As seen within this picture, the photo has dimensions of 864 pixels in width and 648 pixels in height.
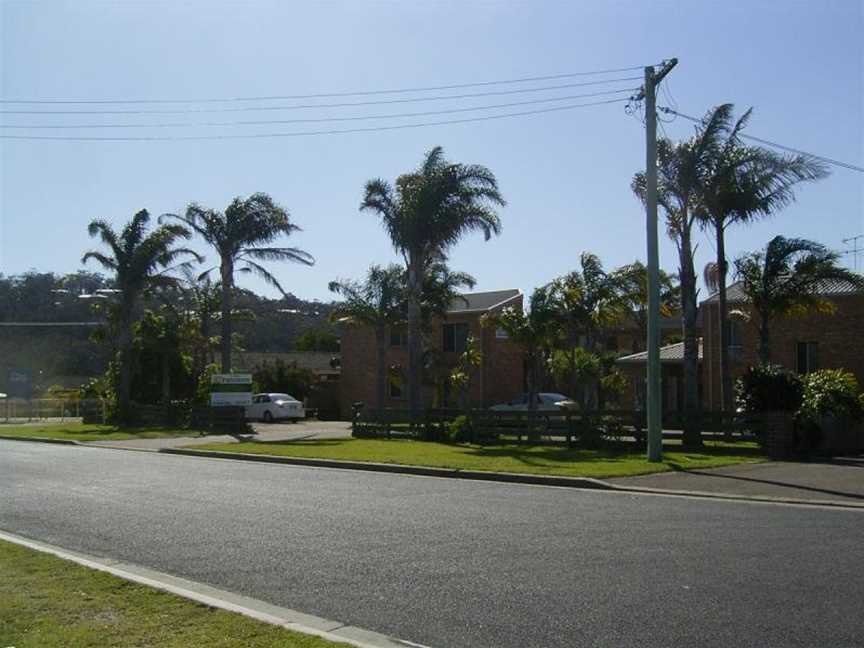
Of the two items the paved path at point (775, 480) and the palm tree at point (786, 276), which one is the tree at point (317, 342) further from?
the paved path at point (775, 480)

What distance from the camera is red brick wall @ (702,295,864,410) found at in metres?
32.8

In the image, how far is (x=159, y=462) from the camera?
74.1 ft

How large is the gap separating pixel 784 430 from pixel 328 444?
12636 mm

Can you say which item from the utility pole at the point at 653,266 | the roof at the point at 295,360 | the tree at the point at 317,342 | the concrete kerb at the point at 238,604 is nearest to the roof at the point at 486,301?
the roof at the point at 295,360

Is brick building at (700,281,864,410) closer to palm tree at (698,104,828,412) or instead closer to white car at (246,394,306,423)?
palm tree at (698,104,828,412)

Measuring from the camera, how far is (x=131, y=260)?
40562 mm

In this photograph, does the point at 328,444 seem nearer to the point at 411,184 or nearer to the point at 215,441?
the point at 215,441

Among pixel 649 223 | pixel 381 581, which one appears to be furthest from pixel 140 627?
pixel 649 223

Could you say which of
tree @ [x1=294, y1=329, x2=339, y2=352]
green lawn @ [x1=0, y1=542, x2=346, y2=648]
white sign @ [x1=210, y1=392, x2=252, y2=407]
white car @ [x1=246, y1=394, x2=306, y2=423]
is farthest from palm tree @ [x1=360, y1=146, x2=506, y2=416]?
tree @ [x1=294, y1=329, x2=339, y2=352]

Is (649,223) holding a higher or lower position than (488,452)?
higher

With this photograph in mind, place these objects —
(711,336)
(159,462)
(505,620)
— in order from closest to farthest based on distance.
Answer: (505,620), (159,462), (711,336)

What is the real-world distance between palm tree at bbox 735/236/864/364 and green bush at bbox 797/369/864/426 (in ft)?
8.43

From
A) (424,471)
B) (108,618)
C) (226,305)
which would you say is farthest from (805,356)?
(108,618)

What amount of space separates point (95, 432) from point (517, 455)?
20.0 meters
